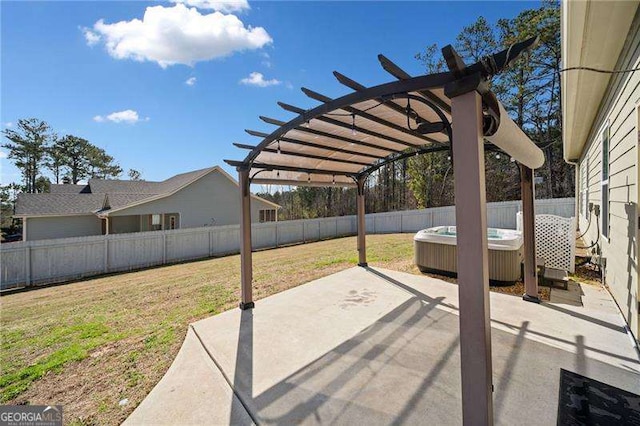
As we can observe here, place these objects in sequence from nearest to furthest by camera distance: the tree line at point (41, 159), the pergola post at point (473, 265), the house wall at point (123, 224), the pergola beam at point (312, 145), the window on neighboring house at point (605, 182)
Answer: the pergola post at point (473, 265)
the pergola beam at point (312, 145)
the window on neighboring house at point (605, 182)
the house wall at point (123, 224)
the tree line at point (41, 159)

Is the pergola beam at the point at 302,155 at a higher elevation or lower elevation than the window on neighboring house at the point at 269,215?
higher

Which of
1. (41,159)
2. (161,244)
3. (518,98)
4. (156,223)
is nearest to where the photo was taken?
(161,244)

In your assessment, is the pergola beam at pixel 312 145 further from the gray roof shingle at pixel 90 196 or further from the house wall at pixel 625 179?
the gray roof shingle at pixel 90 196

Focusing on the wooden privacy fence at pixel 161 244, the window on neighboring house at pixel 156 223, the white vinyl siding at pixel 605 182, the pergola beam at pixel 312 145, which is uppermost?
the pergola beam at pixel 312 145

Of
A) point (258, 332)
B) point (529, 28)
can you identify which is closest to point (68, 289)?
point (258, 332)

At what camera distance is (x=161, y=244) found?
10.8 m

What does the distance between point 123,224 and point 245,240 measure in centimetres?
1464

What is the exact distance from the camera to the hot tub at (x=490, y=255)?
5.39m

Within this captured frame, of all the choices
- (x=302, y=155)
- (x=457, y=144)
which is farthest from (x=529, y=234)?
(x=302, y=155)

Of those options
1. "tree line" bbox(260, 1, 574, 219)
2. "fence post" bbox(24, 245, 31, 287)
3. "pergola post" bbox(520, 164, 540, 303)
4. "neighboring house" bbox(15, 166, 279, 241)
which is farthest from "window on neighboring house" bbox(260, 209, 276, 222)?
"pergola post" bbox(520, 164, 540, 303)

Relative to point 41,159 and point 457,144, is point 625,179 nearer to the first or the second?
point 457,144

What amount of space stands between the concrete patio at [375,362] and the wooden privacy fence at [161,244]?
7757mm

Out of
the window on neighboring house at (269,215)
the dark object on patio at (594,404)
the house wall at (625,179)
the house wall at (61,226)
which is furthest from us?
the window on neighboring house at (269,215)

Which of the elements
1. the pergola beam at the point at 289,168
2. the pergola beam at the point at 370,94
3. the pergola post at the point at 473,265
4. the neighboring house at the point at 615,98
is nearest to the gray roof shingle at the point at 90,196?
the pergola beam at the point at 289,168
